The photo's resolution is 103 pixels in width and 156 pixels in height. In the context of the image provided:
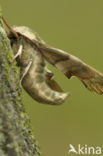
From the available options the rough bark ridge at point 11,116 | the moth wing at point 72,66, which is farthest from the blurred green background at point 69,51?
the rough bark ridge at point 11,116

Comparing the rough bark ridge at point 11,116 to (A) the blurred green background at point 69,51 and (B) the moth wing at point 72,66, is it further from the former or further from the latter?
(A) the blurred green background at point 69,51

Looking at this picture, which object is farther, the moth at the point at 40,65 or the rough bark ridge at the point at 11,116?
the moth at the point at 40,65

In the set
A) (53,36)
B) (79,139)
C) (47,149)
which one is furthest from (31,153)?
(53,36)

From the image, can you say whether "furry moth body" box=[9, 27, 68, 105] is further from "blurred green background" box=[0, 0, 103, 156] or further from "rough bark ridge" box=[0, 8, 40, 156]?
"blurred green background" box=[0, 0, 103, 156]

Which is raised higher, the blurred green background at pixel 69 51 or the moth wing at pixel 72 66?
the moth wing at pixel 72 66

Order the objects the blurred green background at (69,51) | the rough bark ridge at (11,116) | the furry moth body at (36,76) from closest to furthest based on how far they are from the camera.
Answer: the rough bark ridge at (11,116)
the furry moth body at (36,76)
the blurred green background at (69,51)

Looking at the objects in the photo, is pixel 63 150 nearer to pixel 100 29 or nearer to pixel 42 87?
pixel 100 29
